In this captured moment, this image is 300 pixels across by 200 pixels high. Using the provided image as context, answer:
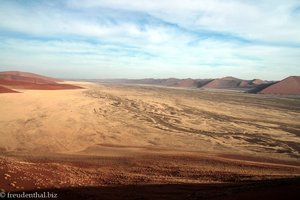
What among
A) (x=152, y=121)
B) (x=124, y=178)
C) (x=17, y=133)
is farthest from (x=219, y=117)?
(x=124, y=178)

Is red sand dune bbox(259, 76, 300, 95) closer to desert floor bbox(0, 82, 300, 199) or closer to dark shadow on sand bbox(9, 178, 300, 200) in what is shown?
desert floor bbox(0, 82, 300, 199)

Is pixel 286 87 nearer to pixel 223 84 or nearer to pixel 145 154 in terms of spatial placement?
pixel 223 84

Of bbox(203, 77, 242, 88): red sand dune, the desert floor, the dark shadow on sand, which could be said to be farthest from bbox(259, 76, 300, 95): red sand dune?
the dark shadow on sand

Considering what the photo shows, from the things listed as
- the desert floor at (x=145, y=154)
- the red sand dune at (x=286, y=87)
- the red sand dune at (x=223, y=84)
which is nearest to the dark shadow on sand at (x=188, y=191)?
the desert floor at (x=145, y=154)

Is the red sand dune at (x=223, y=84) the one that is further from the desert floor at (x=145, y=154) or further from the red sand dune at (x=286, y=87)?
the desert floor at (x=145, y=154)

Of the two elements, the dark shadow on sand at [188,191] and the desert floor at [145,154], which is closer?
the dark shadow on sand at [188,191]

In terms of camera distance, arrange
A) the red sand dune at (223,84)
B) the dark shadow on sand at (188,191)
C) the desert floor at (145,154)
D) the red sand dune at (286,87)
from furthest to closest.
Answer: the red sand dune at (223,84) → the red sand dune at (286,87) → the desert floor at (145,154) → the dark shadow on sand at (188,191)
